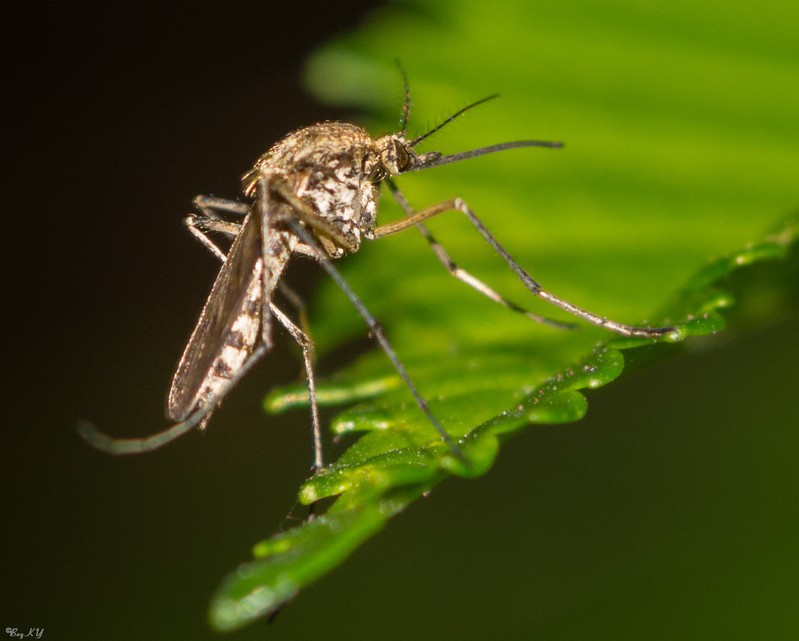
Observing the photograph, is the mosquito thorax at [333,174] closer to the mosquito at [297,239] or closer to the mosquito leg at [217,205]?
the mosquito at [297,239]

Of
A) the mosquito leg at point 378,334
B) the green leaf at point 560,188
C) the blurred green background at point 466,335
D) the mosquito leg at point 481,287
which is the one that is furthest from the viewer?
the blurred green background at point 466,335

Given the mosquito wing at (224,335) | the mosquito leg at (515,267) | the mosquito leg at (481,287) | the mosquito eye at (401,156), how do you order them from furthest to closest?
the mosquito eye at (401,156) < the mosquito leg at (481,287) < the mosquito wing at (224,335) < the mosquito leg at (515,267)

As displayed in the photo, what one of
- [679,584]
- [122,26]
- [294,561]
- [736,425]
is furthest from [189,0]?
[294,561]

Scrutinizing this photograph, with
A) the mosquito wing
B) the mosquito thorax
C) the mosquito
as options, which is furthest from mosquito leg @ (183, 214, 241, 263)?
the mosquito wing

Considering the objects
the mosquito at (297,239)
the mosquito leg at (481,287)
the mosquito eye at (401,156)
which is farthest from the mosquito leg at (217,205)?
the mosquito leg at (481,287)

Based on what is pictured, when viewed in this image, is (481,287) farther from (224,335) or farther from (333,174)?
(224,335)

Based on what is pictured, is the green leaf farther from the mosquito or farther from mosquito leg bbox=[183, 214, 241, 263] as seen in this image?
mosquito leg bbox=[183, 214, 241, 263]
